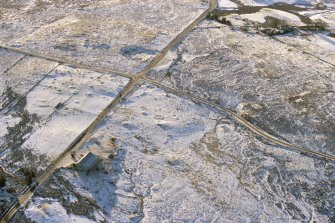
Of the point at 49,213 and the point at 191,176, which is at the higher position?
the point at 49,213

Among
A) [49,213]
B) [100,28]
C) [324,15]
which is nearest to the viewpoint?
[49,213]

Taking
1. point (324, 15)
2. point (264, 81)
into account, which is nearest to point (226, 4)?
point (324, 15)

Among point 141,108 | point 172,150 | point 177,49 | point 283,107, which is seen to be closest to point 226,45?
point 177,49

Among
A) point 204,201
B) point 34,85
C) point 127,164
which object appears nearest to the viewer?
point 204,201

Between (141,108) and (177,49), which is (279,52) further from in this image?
(141,108)

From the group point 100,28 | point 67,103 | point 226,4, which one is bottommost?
point 226,4

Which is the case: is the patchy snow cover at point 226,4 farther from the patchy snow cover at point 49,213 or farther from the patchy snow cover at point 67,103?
the patchy snow cover at point 49,213

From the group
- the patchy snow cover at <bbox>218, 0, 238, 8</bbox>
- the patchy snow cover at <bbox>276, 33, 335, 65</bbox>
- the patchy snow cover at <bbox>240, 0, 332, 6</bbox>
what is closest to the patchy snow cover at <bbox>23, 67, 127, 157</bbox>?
the patchy snow cover at <bbox>276, 33, 335, 65</bbox>

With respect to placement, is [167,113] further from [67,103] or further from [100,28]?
[100,28]
